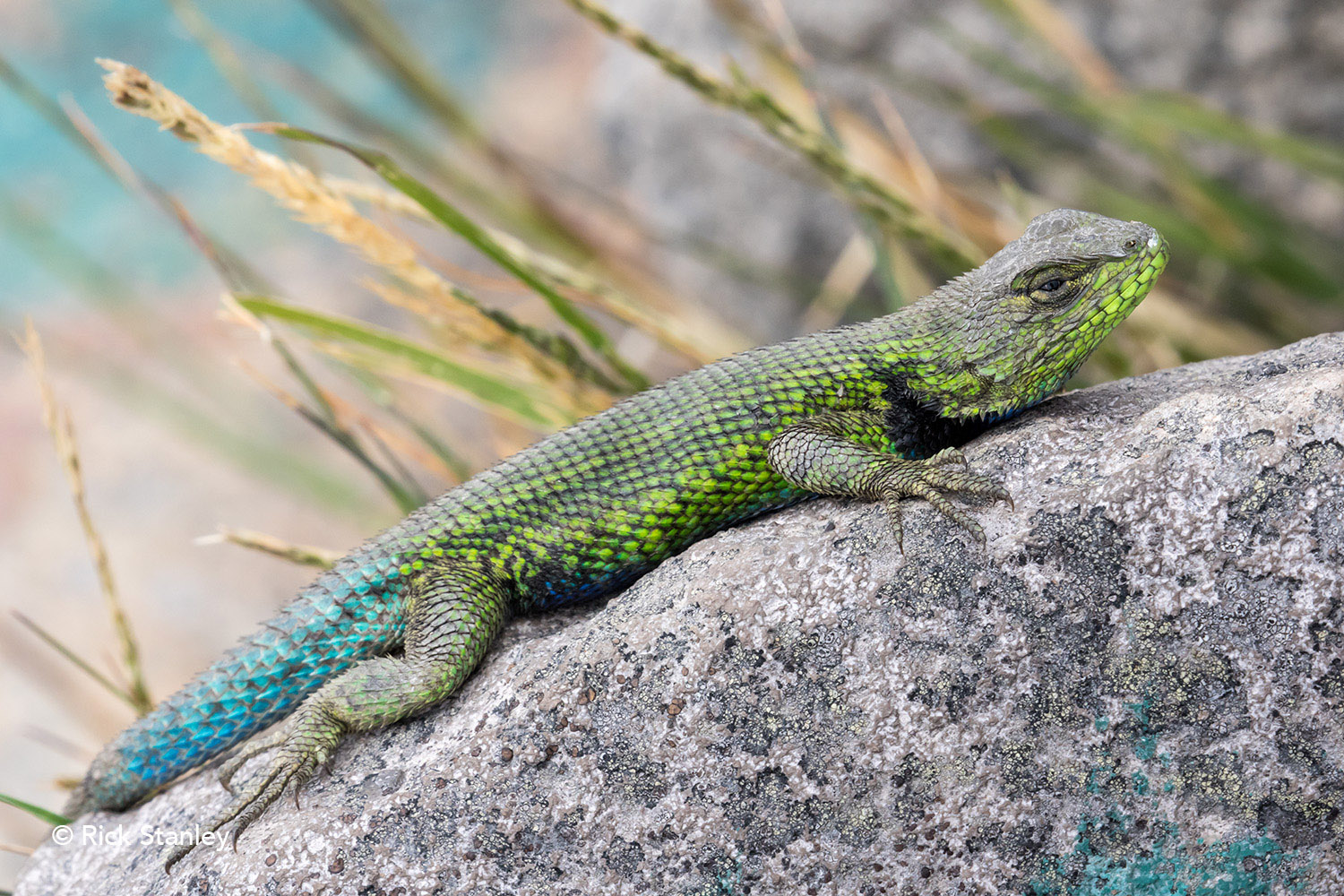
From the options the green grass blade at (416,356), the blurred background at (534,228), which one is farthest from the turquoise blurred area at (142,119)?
the green grass blade at (416,356)

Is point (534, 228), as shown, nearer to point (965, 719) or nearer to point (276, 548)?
point (276, 548)

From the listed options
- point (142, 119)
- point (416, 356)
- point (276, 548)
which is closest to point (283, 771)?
point (276, 548)

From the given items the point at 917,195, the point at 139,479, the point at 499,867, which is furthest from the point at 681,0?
the point at 139,479

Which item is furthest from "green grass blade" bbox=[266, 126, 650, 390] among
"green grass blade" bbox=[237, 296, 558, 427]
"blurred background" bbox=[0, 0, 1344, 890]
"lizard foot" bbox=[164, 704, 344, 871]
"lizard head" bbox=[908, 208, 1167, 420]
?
"lizard foot" bbox=[164, 704, 344, 871]

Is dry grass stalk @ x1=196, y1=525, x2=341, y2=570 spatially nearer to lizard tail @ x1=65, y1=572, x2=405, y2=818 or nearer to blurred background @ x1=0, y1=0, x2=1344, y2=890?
blurred background @ x1=0, y1=0, x2=1344, y2=890

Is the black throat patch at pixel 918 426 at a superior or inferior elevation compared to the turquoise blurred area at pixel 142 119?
superior

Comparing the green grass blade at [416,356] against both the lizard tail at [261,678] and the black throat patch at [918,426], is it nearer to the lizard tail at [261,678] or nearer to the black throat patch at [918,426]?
the lizard tail at [261,678]

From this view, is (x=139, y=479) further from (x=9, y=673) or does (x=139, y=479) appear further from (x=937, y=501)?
(x=937, y=501)
